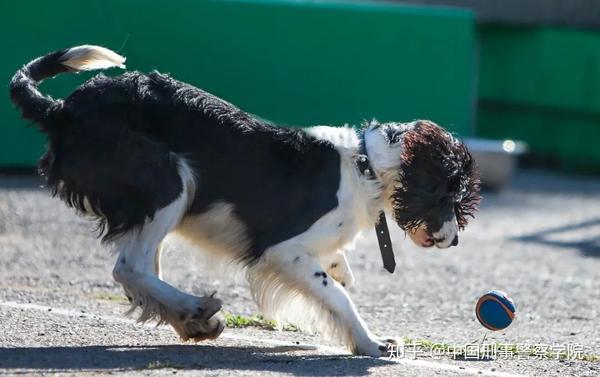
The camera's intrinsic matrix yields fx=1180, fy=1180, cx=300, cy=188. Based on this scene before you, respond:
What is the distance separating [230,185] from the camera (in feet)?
20.0

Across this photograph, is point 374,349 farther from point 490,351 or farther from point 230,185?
point 230,185

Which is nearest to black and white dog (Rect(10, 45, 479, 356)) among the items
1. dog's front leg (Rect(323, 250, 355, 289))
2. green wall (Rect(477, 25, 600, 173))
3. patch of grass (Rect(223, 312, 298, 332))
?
dog's front leg (Rect(323, 250, 355, 289))

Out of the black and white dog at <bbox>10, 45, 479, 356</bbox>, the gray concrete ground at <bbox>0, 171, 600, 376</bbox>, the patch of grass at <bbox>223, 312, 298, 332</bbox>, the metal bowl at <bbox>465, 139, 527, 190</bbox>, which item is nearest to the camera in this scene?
the gray concrete ground at <bbox>0, 171, 600, 376</bbox>

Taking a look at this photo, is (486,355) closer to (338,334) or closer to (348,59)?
(338,334)

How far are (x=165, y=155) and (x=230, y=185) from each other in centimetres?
38

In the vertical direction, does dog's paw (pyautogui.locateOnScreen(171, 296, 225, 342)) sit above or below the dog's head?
below

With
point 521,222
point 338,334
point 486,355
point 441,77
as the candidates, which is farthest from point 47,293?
point 441,77

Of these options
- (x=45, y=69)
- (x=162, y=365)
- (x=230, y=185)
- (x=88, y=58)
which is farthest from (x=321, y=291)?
(x=45, y=69)

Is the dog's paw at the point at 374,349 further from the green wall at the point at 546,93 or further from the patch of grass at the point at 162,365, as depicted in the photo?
the green wall at the point at 546,93

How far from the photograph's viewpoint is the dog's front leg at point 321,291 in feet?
19.4

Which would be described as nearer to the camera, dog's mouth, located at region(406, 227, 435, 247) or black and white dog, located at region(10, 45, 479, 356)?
black and white dog, located at region(10, 45, 479, 356)

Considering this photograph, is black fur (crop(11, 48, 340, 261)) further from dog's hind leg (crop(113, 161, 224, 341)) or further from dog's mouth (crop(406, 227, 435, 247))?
dog's mouth (crop(406, 227, 435, 247))

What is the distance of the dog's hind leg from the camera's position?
5.79 m

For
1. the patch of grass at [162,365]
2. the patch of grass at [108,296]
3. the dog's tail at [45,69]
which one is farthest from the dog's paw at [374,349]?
the patch of grass at [108,296]
